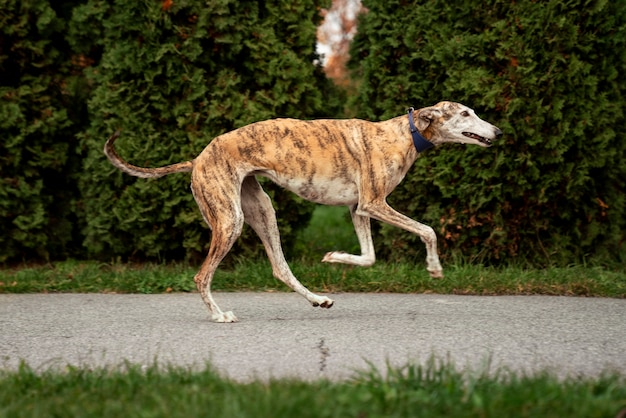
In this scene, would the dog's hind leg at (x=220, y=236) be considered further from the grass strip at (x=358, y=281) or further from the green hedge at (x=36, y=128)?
the green hedge at (x=36, y=128)

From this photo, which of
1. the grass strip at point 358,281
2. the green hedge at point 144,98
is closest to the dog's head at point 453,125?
the grass strip at point 358,281

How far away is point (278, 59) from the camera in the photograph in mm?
7746

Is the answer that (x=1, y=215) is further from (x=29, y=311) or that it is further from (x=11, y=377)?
(x=11, y=377)

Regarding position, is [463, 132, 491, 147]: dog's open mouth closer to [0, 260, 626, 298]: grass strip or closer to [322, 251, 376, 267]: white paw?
[322, 251, 376, 267]: white paw

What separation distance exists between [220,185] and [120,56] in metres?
2.92

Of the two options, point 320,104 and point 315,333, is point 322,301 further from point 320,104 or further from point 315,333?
point 320,104

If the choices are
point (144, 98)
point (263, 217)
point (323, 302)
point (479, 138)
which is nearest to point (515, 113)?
point (479, 138)

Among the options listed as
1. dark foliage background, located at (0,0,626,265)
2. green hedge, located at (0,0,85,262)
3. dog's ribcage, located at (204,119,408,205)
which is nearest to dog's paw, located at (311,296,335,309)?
dog's ribcage, located at (204,119,408,205)

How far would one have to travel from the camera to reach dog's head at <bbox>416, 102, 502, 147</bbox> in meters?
5.73

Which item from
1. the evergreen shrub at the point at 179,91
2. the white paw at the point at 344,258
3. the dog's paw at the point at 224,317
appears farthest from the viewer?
the evergreen shrub at the point at 179,91

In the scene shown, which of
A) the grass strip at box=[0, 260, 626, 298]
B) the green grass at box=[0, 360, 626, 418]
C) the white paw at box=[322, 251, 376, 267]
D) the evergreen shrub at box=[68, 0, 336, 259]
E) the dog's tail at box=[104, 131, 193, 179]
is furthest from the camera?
the evergreen shrub at box=[68, 0, 336, 259]

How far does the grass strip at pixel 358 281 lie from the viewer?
652 cm

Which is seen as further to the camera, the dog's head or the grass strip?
the grass strip

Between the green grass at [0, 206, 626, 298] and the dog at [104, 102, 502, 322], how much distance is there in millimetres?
1095
